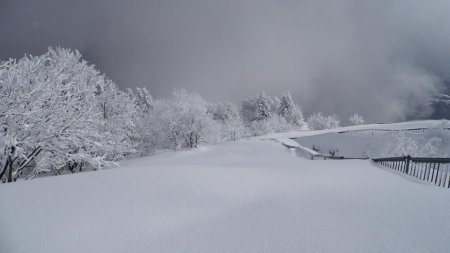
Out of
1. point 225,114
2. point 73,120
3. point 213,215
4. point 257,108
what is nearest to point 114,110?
point 73,120

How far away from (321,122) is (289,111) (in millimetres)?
12029

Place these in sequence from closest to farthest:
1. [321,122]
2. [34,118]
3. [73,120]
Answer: [34,118], [73,120], [321,122]

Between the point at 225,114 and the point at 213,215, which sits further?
the point at 225,114

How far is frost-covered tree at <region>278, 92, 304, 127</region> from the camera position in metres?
98.4

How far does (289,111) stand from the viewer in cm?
9919

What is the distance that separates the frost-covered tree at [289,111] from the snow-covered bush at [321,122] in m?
4.78

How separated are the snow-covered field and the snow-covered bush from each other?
3475 inches

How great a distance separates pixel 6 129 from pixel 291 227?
13265 mm

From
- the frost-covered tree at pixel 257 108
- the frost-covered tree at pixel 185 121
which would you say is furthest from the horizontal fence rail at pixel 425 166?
the frost-covered tree at pixel 257 108

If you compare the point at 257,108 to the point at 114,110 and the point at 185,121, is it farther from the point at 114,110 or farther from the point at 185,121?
the point at 114,110

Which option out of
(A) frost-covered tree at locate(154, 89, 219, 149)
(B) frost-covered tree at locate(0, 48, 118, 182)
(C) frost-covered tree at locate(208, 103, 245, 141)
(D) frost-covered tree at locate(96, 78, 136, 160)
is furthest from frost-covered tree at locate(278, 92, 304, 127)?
(B) frost-covered tree at locate(0, 48, 118, 182)

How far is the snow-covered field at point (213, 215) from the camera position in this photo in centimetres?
452

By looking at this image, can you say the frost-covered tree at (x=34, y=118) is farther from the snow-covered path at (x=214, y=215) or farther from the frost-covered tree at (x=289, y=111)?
the frost-covered tree at (x=289, y=111)

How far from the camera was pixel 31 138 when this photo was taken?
1272cm
